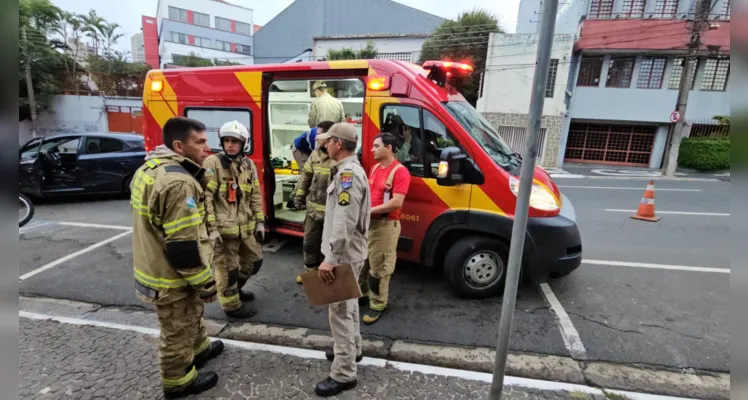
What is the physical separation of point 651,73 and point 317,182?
787 inches

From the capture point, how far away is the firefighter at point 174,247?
2.39m

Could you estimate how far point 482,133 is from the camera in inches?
160

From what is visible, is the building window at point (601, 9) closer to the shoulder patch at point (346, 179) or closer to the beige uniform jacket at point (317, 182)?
the beige uniform jacket at point (317, 182)

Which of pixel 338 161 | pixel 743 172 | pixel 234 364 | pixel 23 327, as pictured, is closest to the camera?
pixel 743 172

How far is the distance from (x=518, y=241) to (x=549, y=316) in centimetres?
211

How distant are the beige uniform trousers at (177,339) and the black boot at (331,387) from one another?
932 millimetres

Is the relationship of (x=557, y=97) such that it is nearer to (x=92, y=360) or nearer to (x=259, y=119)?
(x=259, y=119)

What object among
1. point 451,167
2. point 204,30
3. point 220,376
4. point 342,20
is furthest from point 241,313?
point 204,30

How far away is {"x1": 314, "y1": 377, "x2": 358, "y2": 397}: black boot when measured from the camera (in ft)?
9.00

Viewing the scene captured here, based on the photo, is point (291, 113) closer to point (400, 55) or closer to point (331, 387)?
point (331, 387)

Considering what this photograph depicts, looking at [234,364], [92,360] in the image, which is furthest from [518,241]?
[92,360]

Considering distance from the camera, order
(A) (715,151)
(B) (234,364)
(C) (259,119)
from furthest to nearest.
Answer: (A) (715,151) < (C) (259,119) < (B) (234,364)

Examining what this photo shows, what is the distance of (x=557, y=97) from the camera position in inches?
672

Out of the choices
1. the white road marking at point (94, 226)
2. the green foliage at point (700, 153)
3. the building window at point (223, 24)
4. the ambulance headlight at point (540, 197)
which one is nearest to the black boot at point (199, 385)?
the ambulance headlight at point (540, 197)
